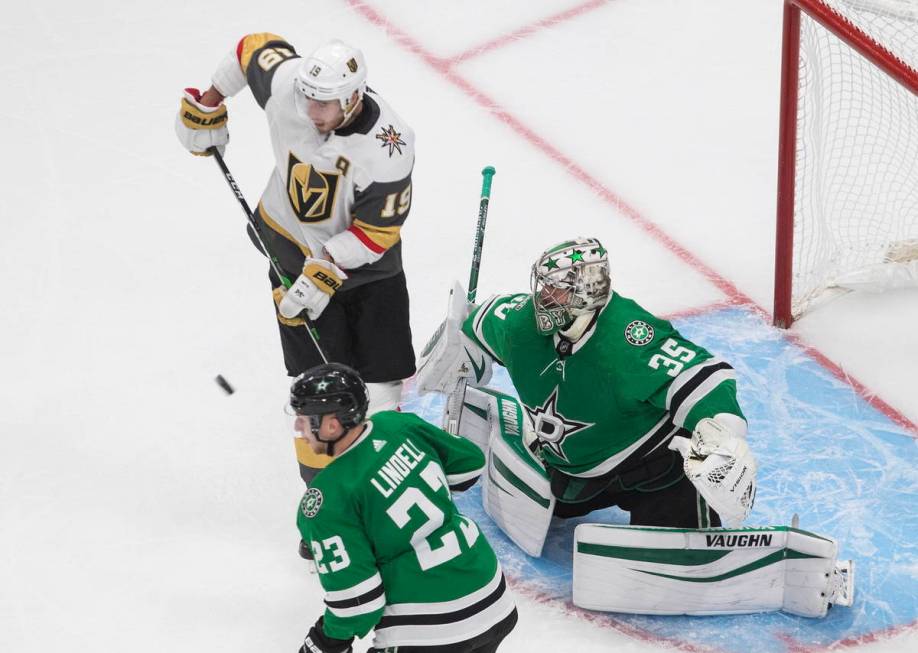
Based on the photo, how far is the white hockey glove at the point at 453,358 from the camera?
Answer: 12.9 feet

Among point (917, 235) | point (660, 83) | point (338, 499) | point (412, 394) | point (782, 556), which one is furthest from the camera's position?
point (660, 83)

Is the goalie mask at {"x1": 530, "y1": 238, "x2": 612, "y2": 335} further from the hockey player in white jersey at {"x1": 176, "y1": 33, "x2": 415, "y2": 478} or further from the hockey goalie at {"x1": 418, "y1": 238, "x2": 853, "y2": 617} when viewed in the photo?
the hockey player in white jersey at {"x1": 176, "y1": 33, "x2": 415, "y2": 478}

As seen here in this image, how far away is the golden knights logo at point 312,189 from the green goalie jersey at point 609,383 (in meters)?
0.52

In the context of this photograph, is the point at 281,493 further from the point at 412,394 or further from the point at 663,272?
the point at 663,272

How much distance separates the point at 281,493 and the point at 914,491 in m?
1.77

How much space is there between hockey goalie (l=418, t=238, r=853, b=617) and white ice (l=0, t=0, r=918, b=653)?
201 mm

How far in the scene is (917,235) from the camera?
4805 mm

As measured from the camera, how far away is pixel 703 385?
11.1 feet

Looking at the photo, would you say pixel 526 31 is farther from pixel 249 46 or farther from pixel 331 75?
pixel 331 75

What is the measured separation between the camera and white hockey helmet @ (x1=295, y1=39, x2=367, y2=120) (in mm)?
3496

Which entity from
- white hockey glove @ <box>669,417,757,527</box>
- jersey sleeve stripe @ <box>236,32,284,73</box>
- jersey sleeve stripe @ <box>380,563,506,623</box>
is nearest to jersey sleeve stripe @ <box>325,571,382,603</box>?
jersey sleeve stripe @ <box>380,563,506,623</box>

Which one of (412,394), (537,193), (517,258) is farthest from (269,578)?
(537,193)

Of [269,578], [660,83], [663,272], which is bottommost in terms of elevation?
[269,578]

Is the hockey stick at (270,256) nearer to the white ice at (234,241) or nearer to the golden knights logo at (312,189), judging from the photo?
the golden knights logo at (312,189)
